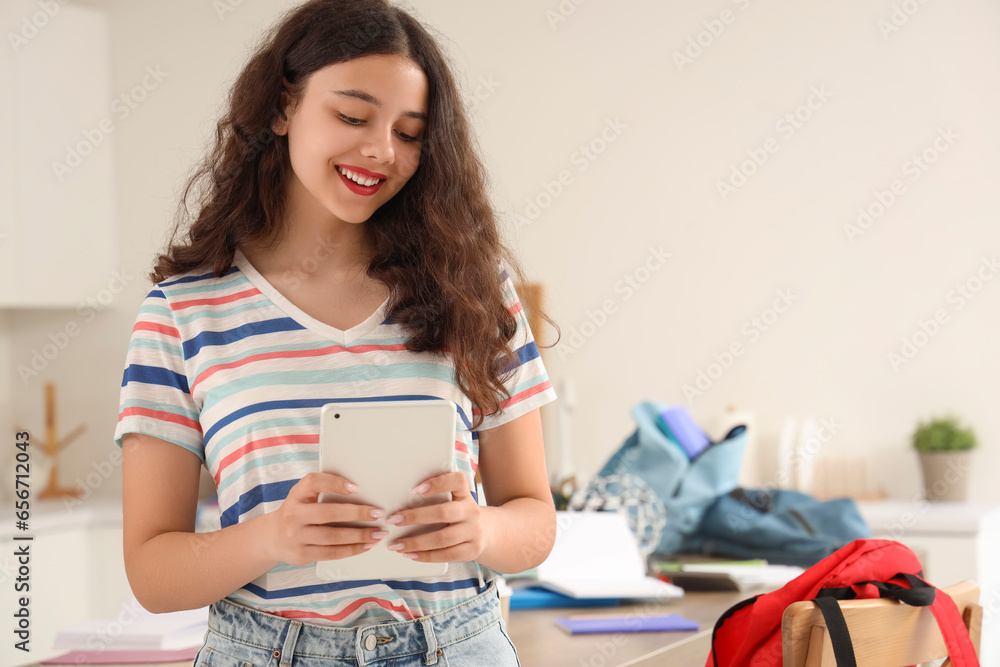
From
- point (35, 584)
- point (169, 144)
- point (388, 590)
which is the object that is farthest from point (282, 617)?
point (169, 144)

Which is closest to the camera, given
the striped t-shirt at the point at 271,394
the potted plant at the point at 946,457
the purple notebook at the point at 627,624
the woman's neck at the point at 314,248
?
the striped t-shirt at the point at 271,394

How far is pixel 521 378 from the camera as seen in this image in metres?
1.03

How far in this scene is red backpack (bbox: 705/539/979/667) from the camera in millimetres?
1181

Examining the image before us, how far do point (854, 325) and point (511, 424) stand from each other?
2.19 m

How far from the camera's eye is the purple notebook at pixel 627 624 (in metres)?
1.45

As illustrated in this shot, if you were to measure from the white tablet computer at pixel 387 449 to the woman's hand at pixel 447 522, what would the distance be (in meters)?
0.01
